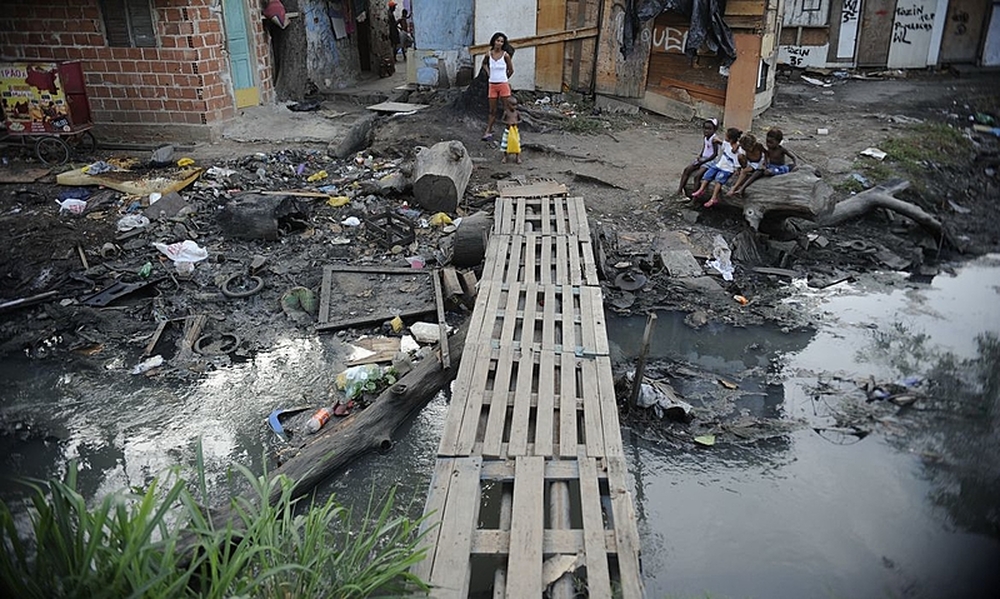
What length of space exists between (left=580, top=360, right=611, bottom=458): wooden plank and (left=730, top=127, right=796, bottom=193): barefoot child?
3.58m

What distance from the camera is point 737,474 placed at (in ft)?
13.3

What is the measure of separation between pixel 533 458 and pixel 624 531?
602mm

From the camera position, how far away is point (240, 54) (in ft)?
34.1

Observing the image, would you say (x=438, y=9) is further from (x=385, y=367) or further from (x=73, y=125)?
(x=385, y=367)

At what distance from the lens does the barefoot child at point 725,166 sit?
692cm

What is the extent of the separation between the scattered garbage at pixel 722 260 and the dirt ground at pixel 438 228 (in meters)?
0.09

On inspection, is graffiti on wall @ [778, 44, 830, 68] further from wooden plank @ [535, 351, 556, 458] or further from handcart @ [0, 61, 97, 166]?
wooden plank @ [535, 351, 556, 458]

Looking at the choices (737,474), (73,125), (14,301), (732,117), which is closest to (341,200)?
(14,301)

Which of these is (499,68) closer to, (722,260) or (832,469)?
(722,260)

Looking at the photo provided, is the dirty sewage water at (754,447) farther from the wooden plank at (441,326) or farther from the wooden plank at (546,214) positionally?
the wooden plank at (546,214)

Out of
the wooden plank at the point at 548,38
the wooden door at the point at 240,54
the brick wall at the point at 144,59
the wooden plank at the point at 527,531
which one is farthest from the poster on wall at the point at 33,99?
the wooden plank at the point at 527,531

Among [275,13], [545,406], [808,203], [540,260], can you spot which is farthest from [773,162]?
[275,13]

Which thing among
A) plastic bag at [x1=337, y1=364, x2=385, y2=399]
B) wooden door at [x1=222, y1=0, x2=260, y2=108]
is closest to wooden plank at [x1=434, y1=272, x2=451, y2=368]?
plastic bag at [x1=337, y1=364, x2=385, y2=399]

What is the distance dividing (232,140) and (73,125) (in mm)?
1935
